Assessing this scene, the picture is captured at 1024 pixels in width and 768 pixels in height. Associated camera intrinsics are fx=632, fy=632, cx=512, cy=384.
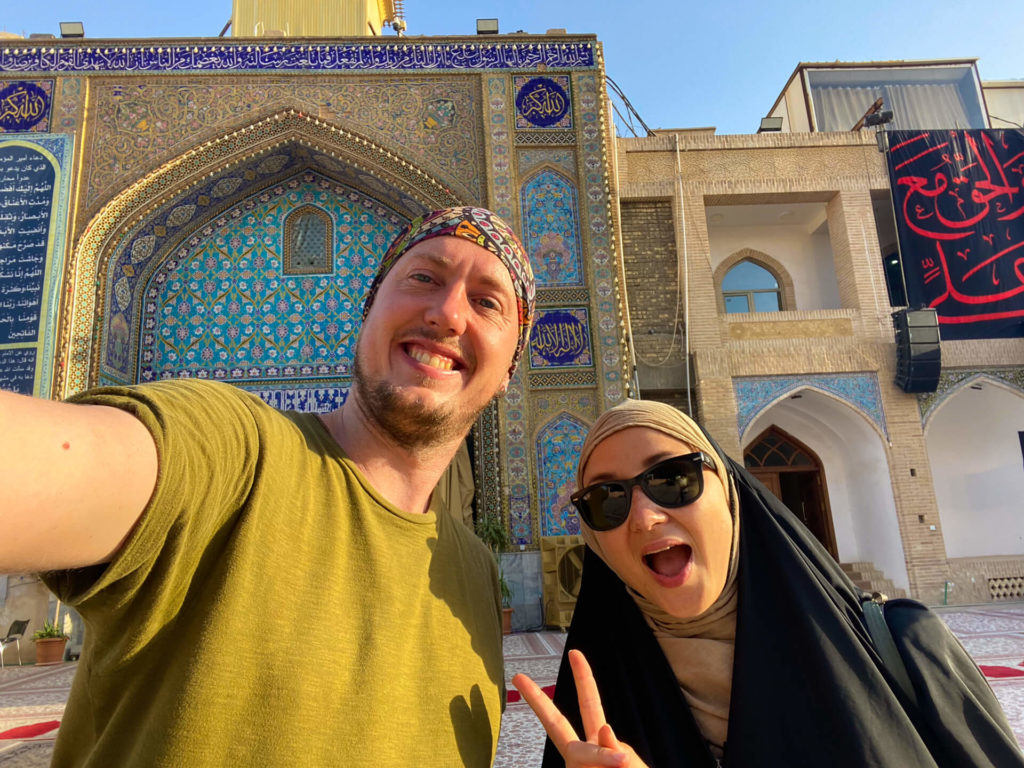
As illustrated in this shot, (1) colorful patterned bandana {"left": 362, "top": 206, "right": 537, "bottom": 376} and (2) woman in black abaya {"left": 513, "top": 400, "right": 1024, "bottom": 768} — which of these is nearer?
(2) woman in black abaya {"left": 513, "top": 400, "right": 1024, "bottom": 768}

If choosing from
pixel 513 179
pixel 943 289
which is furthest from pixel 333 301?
pixel 943 289

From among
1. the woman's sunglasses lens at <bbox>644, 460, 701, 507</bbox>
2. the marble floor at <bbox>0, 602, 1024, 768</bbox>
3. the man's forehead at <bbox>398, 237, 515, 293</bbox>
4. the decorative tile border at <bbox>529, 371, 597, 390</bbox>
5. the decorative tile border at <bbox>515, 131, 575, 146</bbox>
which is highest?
the decorative tile border at <bbox>515, 131, 575, 146</bbox>

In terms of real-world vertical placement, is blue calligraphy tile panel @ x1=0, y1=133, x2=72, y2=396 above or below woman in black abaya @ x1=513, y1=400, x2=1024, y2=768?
above

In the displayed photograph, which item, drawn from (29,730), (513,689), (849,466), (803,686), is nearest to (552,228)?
(513,689)

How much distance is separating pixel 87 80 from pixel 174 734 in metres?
7.24

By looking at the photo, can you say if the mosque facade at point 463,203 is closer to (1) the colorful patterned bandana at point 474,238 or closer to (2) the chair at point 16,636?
(2) the chair at point 16,636

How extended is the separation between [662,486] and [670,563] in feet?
0.35

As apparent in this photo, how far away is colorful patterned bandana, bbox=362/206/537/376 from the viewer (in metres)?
0.89

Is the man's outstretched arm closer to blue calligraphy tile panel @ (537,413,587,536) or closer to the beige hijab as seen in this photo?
the beige hijab

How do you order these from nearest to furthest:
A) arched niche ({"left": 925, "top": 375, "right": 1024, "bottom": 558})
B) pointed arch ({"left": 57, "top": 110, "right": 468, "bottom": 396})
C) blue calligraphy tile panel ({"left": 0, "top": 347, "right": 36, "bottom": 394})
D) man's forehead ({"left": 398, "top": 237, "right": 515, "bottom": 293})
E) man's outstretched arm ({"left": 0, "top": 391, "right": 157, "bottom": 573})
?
man's outstretched arm ({"left": 0, "top": 391, "right": 157, "bottom": 573}), man's forehead ({"left": 398, "top": 237, "right": 515, "bottom": 293}), blue calligraphy tile panel ({"left": 0, "top": 347, "right": 36, "bottom": 394}), pointed arch ({"left": 57, "top": 110, "right": 468, "bottom": 396}), arched niche ({"left": 925, "top": 375, "right": 1024, "bottom": 558})

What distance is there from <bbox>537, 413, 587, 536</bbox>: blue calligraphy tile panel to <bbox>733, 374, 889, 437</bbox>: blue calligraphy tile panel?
2047mm

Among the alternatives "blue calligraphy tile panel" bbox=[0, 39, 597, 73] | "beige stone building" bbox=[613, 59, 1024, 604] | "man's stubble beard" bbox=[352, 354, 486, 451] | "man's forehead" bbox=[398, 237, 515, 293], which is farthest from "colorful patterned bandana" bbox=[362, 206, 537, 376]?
"blue calligraphy tile panel" bbox=[0, 39, 597, 73]

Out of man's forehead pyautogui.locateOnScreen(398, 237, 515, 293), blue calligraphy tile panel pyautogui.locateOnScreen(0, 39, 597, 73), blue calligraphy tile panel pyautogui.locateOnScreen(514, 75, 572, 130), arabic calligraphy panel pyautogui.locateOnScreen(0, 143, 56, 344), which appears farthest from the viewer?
blue calligraphy tile panel pyautogui.locateOnScreen(514, 75, 572, 130)

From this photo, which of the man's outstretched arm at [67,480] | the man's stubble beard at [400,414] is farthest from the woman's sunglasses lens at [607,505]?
the man's outstretched arm at [67,480]
